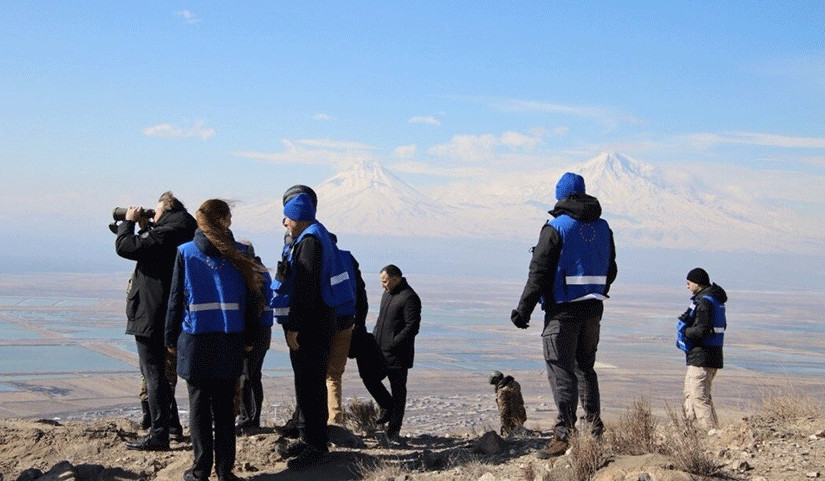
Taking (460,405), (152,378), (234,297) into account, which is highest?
(234,297)

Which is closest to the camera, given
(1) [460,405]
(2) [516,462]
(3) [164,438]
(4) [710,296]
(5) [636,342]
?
(2) [516,462]

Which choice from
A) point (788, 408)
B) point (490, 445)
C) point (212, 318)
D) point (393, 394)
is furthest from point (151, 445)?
point (788, 408)

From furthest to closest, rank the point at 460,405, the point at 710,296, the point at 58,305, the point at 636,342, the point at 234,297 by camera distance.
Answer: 1. the point at 58,305
2. the point at 636,342
3. the point at 460,405
4. the point at 710,296
5. the point at 234,297

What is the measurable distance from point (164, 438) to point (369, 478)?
1.88 m

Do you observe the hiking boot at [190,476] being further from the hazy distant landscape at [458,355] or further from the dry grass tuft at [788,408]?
the hazy distant landscape at [458,355]

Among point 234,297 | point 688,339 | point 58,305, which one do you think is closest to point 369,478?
point 234,297

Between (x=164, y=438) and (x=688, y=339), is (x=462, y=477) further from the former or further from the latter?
(x=688, y=339)

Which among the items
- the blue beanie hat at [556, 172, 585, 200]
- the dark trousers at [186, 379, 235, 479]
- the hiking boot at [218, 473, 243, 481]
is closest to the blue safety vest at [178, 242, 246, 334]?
the dark trousers at [186, 379, 235, 479]

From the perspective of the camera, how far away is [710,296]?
9281mm

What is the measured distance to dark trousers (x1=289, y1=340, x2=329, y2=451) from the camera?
7086 millimetres

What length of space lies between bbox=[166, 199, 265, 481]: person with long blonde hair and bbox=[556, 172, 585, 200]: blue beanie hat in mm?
2157

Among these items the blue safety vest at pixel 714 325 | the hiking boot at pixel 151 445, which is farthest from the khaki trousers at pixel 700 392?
the hiking boot at pixel 151 445

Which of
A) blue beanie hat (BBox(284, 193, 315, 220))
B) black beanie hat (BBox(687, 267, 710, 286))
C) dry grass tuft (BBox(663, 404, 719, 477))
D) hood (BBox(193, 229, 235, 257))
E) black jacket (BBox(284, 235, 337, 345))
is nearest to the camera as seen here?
dry grass tuft (BBox(663, 404, 719, 477))

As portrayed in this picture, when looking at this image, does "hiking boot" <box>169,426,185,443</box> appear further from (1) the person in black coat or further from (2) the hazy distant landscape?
(2) the hazy distant landscape
